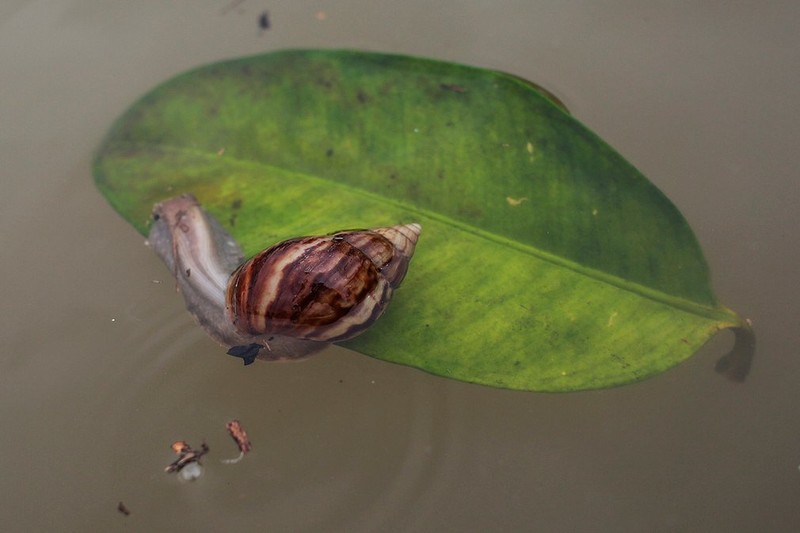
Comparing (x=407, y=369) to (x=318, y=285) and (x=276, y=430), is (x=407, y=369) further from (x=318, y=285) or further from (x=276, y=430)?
(x=318, y=285)

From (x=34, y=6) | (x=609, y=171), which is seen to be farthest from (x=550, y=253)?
(x=34, y=6)

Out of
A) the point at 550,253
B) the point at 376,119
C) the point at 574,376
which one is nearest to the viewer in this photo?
the point at 574,376

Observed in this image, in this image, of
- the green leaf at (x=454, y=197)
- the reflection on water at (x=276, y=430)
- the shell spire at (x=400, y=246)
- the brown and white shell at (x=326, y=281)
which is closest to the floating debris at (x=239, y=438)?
the reflection on water at (x=276, y=430)

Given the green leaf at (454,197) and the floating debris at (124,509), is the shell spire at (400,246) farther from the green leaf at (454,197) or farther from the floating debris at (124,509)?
the floating debris at (124,509)

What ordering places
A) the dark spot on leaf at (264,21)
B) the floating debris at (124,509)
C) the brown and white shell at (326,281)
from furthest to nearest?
the dark spot on leaf at (264,21)
the floating debris at (124,509)
the brown and white shell at (326,281)

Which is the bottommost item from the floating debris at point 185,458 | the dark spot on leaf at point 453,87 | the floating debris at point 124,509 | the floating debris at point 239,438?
the floating debris at point 124,509

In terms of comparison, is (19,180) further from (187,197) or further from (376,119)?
(376,119)
